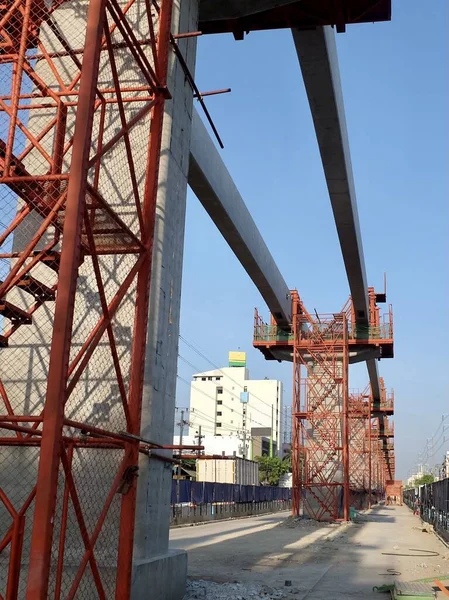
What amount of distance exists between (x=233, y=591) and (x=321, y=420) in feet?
71.1

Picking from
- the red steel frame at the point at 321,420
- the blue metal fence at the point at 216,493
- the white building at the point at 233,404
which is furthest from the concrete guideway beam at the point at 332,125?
the white building at the point at 233,404

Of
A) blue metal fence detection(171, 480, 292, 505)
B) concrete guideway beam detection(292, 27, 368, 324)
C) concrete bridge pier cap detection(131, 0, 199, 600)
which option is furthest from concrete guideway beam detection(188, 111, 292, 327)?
blue metal fence detection(171, 480, 292, 505)

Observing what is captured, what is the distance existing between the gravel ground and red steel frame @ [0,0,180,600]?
2.46 m

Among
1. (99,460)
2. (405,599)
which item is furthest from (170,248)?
(405,599)

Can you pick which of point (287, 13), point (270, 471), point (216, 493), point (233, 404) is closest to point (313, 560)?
point (287, 13)

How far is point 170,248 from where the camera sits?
866 centimetres

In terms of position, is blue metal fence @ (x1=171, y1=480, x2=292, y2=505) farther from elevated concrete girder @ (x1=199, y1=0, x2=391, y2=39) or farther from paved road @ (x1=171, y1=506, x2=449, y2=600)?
elevated concrete girder @ (x1=199, y1=0, x2=391, y2=39)

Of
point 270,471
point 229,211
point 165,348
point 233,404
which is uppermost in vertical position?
point 233,404

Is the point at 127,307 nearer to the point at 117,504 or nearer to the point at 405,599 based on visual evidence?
the point at 117,504

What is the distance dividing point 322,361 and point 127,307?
78.6 feet

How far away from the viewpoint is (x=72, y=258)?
5258 mm

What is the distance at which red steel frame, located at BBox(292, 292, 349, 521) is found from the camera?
97.2 ft

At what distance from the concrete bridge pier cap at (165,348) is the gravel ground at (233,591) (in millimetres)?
502

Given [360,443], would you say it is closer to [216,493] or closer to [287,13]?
[216,493]
